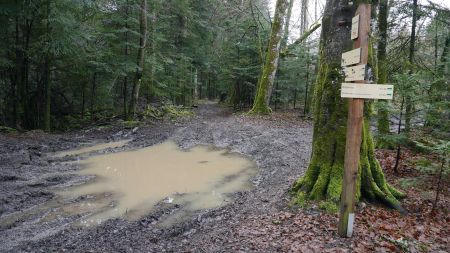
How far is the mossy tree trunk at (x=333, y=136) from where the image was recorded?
5.60 meters

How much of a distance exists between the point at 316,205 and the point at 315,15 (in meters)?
22.9

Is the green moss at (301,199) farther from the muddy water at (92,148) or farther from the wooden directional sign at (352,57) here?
the muddy water at (92,148)

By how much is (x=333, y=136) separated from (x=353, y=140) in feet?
4.66

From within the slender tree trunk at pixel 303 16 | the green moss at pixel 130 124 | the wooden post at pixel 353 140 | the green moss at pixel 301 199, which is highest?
the slender tree trunk at pixel 303 16

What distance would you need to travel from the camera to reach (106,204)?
6711 millimetres

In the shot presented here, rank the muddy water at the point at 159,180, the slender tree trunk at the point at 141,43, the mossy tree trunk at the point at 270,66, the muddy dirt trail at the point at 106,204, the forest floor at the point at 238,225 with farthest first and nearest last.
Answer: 1. the mossy tree trunk at the point at 270,66
2. the slender tree trunk at the point at 141,43
3. the muddy water at the point at 159,180
4. the muddy dirt trail at the point at 106,204
5. the forest floor at the point at 238,225

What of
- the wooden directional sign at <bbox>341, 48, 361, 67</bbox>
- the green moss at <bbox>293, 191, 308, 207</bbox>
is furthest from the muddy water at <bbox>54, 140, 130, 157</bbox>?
the wooden directional sign at <bbox>341, 48, 361, 67</bbox>

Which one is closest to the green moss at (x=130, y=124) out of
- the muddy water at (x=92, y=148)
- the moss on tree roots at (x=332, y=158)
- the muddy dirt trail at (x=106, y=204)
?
the muddy water at (x=92, y=148)

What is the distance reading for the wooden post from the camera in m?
4.14

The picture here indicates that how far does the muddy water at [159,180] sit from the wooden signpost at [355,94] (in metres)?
2.96

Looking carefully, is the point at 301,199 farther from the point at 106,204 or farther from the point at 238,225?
the point at 106,204

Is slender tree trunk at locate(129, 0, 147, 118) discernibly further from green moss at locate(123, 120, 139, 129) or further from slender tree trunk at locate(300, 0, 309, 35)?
slender tree trunk at locate(300, 0, 309, 35)

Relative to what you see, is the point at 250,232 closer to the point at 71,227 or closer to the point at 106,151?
the point at 71,227

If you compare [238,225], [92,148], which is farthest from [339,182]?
[92,148]
